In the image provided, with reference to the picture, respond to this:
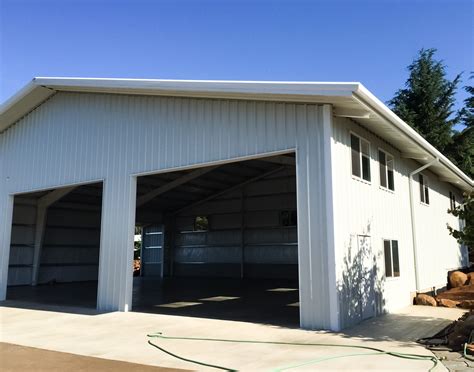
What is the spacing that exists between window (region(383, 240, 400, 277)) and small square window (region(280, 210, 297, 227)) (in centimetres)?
1069

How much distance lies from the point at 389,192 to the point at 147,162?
21.5ft

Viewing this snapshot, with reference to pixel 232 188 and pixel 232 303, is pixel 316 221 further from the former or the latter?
pixel 232 188

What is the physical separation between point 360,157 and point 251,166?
11.7 meters

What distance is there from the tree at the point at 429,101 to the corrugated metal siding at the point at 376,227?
16.3 m

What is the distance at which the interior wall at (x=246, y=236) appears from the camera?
22.9 m

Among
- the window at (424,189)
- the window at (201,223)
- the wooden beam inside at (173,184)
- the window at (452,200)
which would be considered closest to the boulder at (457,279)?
the window at (424,189)

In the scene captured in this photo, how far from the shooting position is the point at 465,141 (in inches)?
1208

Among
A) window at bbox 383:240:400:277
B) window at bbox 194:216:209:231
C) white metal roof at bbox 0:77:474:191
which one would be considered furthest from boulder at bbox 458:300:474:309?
window at bbox 194:216:209:231

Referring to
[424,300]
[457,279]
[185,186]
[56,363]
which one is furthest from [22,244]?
[457,279]

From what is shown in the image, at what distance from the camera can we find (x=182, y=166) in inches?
427

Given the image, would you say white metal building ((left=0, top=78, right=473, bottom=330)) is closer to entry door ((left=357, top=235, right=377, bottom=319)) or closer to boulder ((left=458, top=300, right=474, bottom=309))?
entry door ((left=357, top=235, right=377, bottom=319))

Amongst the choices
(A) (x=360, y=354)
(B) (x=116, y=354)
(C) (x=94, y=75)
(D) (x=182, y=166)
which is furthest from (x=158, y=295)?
(A) (x=360, y=354)

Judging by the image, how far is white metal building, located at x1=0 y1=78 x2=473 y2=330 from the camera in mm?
8742

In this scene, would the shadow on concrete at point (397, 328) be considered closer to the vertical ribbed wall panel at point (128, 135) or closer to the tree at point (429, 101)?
the vertical ribbed wall panel at point (128, 135)
